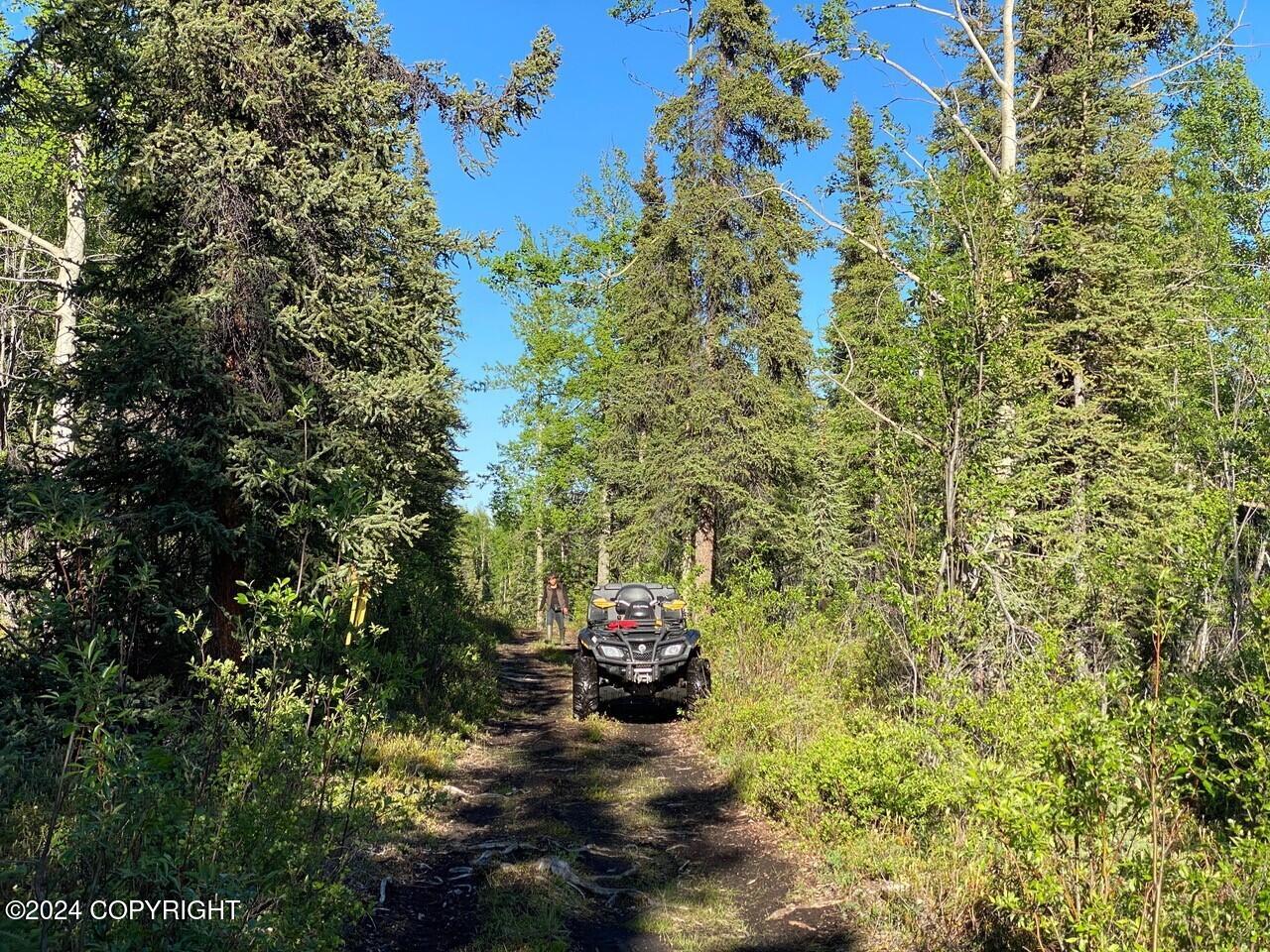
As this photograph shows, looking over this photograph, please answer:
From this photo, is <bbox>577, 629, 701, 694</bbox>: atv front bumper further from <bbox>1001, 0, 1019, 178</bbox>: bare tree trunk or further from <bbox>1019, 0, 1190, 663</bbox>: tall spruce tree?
<bbox>1001, 0, 1019, 178</bbox>: bare tree trunk

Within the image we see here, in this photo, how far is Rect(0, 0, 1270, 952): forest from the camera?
3.53 metres

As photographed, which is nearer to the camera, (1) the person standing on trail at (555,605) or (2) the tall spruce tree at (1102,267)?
(2) the tall spruce tree at (1102,267)

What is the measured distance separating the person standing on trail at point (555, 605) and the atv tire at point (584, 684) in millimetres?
10421

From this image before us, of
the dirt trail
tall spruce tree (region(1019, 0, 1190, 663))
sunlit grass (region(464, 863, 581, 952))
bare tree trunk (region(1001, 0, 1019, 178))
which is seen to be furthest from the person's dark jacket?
sunlit grass (region(464, 863, 581, 952))

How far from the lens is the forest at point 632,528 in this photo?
3527 millimetres

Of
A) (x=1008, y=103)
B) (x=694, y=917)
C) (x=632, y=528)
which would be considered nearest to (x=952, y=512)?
(x=694, y=917)

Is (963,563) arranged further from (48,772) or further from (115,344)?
(115,344)

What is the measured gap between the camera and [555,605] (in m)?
23.5

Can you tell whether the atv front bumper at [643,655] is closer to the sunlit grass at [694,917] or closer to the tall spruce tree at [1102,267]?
the sunlit grass at [694,917]

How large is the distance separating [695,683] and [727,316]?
29.7ft

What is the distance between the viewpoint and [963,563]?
6387 millimetres

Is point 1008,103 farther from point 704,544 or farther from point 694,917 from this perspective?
point 694,917

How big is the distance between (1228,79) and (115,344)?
2366cm

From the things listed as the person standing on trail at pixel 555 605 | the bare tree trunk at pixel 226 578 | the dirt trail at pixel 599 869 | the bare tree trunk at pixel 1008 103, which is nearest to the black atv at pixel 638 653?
the dirt trail at pixel 599 869
